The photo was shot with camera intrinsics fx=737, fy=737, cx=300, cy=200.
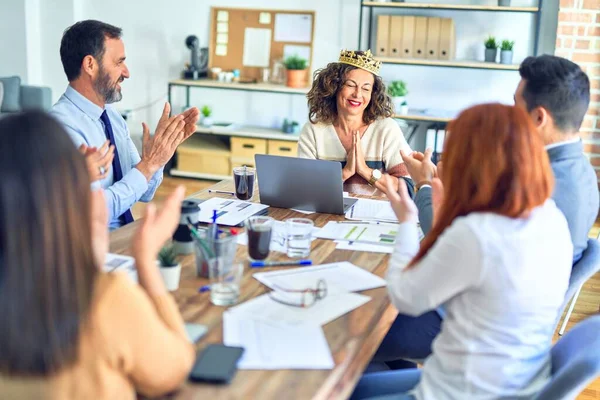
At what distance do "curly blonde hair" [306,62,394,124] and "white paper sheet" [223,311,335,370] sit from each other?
178 centimetres

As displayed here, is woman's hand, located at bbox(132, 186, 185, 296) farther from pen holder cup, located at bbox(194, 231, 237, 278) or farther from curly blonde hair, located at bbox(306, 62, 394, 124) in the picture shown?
curly blonde hair, located at bbox(306, 62, 394, 124)

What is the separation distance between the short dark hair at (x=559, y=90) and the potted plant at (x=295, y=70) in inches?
144

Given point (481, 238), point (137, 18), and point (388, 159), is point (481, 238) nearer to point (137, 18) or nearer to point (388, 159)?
point (388, 159)

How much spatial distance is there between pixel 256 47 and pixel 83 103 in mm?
3347

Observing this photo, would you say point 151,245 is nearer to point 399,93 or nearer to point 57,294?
point 57,294

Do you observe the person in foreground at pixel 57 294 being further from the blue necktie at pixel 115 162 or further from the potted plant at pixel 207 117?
the potted plant at pixel 207 117

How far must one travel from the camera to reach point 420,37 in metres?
5.28

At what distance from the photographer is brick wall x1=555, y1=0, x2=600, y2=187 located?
15.6 ft

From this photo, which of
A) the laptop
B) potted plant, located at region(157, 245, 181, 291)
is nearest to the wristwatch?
the laptop

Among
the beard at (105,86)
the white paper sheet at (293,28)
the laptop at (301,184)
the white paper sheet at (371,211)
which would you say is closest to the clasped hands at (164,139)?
the beard at (105,86)

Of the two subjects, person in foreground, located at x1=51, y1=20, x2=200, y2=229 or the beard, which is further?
the beard

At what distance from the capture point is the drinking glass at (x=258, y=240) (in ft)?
6.20

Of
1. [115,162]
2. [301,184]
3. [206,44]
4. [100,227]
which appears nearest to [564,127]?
[301,184]

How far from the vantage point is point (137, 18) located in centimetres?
598
